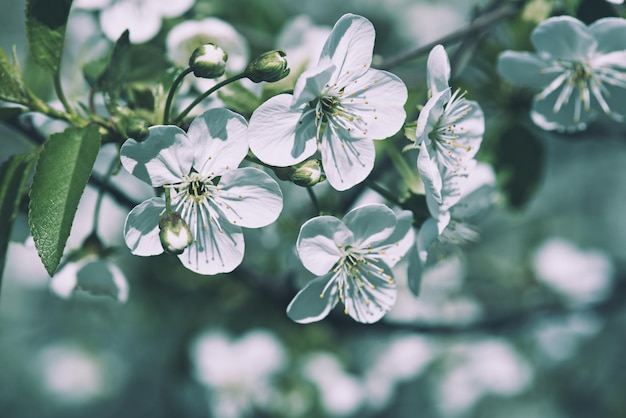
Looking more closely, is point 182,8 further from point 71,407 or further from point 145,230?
point 71,407

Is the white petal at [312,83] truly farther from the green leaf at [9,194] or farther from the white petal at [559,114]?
the white petal at [559,114]

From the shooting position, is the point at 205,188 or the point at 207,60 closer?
the point at 207,60

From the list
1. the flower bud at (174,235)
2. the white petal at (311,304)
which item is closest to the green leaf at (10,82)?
the flower bud at (174,235)

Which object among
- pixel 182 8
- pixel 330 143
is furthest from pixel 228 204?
pixel 182 8

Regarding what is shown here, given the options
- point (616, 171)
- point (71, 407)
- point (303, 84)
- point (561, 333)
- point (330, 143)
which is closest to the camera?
point (303, 84)

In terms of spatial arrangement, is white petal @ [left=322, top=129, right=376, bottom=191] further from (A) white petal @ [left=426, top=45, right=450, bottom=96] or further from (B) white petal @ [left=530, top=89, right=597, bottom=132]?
(B) white petal @ [left=530, top=89, right=597, bottom=132]

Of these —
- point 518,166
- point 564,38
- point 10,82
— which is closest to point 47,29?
point 10,82

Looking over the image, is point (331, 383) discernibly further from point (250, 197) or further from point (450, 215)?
point (250, 197)
